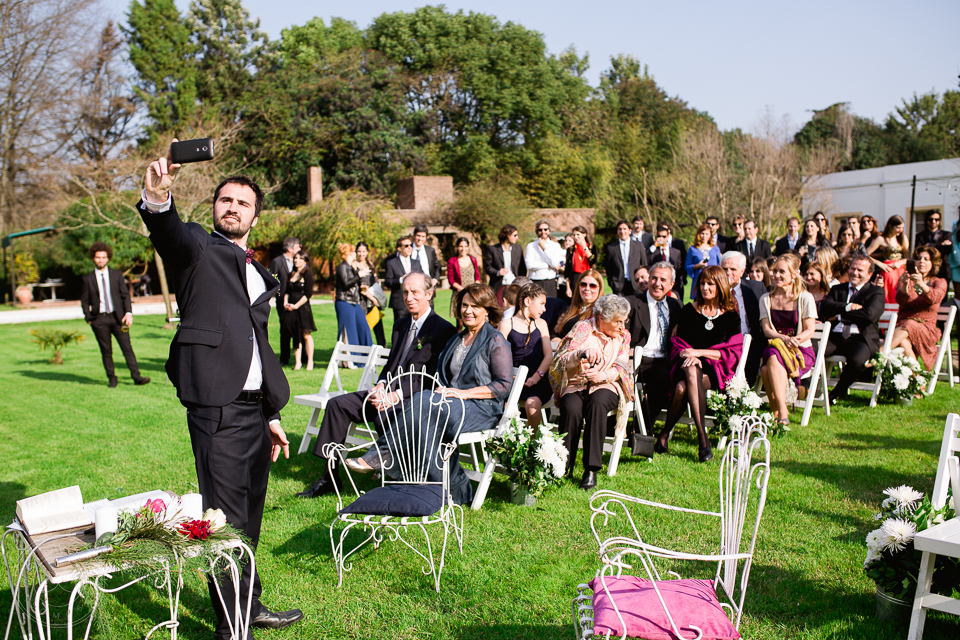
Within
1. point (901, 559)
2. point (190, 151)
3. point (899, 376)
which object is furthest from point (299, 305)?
point (901, 559)

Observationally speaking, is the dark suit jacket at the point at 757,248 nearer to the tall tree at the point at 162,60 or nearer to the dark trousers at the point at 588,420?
the dark trousers at the point at 588,420

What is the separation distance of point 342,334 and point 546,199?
3342 cm

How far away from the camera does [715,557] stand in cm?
255

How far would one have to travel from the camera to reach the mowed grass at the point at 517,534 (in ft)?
Answer: 11.6

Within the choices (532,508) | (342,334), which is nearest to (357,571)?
(532,508)

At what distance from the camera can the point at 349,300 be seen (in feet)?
34.5

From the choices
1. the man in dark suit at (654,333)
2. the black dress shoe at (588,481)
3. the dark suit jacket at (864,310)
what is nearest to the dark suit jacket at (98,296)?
the man in dark suit at (654,333)

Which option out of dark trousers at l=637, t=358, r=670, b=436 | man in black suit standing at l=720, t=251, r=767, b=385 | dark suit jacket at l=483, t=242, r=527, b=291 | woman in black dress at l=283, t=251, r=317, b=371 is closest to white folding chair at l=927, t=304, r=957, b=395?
man in black suit standing at l=720, t=251, r=767, b=385

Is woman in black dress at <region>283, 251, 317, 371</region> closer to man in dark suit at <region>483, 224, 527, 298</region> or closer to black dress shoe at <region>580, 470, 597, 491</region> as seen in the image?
man in dark suit at <region>483, 224, 527, 298</region>

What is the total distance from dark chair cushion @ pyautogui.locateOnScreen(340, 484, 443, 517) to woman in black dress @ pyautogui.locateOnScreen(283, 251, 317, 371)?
693 centimetres

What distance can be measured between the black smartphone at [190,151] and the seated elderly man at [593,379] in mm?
3583

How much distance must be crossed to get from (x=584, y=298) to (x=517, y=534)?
2.54m

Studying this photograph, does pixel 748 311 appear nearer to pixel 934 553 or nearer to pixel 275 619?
pixel 934 553

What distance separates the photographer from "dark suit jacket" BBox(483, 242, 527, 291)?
443 inches
